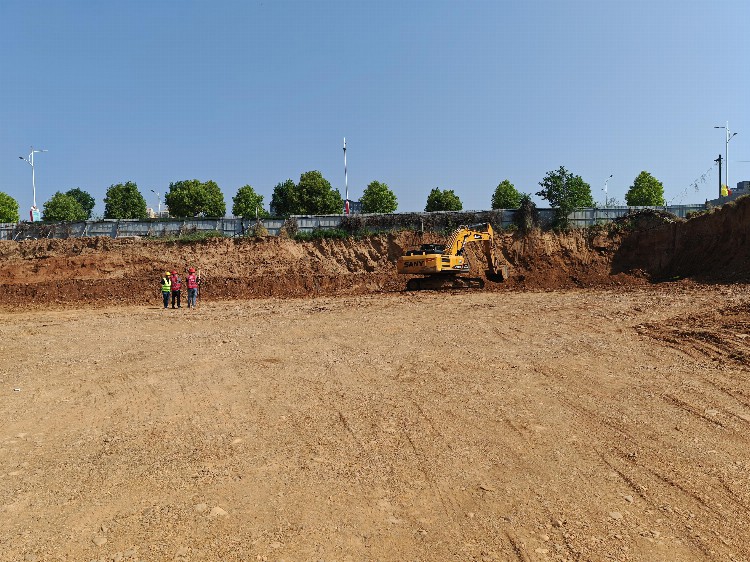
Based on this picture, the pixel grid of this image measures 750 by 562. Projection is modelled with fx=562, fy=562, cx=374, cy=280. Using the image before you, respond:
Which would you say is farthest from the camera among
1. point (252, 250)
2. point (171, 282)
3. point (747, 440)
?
point (252, 250)

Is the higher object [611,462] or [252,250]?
[252,250]

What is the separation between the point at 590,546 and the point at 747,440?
9.96ft

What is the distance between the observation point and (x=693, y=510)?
4578 millimetres

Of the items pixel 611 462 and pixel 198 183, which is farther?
pixel 198 183

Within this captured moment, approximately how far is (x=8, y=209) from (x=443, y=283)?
4343 centimetres

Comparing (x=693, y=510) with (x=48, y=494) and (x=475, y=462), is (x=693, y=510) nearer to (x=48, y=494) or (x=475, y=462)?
(x=475, y=462)

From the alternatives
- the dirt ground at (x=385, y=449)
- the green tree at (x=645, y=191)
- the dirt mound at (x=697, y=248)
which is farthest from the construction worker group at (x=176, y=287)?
the green tree at (x=645, y=191)

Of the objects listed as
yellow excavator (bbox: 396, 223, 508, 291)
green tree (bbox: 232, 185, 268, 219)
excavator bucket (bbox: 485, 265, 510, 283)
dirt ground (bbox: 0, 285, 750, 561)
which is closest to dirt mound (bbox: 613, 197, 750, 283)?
excavator bucket (bbox: 485, 265, 510, 283)

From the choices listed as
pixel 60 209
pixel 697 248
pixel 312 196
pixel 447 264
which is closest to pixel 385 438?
pixel 447 264

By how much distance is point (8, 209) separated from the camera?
49781 millimetres

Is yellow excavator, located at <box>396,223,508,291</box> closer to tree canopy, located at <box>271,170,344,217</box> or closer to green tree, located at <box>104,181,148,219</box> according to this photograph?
tree canopy, located at <box>271,170,344,217</box>

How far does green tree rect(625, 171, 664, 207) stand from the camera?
172 feet

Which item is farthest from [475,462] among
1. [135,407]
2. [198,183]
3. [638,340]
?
[198,183]

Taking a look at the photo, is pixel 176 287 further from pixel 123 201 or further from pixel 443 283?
pixel 123 201
